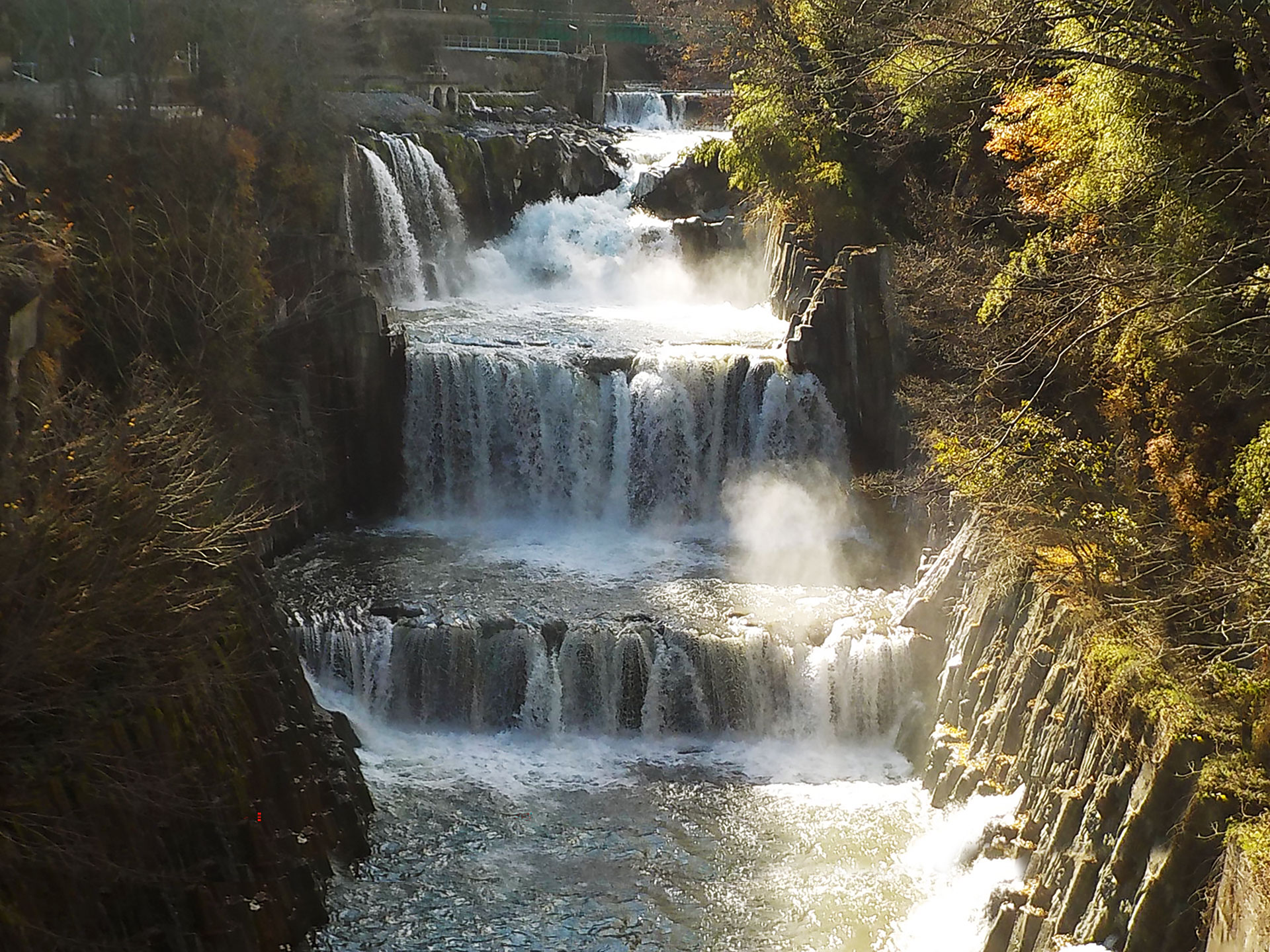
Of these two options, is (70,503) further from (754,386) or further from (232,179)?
(754,386)

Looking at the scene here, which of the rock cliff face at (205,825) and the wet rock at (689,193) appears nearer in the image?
the rock cliff face at (205,825)

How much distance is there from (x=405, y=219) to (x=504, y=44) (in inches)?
802

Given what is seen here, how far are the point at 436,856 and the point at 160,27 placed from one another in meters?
17.7

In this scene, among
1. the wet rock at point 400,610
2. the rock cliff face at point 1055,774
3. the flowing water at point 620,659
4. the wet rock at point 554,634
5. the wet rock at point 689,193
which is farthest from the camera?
the wet rock at point 689,193

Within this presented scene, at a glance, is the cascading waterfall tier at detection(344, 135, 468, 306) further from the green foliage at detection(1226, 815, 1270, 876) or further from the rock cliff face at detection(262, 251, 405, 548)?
the green foliage at detection(1226, 815, 1270, 876)

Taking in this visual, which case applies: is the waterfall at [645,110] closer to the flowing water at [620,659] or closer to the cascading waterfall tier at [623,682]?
the flowing water at [620,659]

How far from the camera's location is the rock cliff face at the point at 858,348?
82.3ft

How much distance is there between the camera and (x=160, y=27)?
24391 millimetres

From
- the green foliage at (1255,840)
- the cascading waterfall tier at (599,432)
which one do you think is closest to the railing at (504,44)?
the cascading waterfall tier at (599,432)

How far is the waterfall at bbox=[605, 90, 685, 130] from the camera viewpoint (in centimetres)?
4512

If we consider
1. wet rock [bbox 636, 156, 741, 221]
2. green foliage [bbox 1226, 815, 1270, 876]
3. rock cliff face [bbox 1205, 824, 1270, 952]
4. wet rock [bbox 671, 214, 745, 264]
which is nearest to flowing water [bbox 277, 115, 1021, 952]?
wet rock [bbox 671, 214, 745, 264]

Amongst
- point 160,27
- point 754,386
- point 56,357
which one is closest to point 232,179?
point 160,27

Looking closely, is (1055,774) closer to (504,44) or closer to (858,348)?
(858,348)

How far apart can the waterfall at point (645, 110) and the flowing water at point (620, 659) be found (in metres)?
15.6
